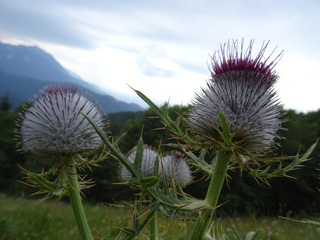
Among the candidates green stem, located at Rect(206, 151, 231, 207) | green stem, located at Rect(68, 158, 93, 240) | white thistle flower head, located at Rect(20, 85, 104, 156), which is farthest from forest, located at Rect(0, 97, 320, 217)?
green stem, located at Rect(206, 151, 231, 207)

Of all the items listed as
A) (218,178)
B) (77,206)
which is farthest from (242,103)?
(77,206)

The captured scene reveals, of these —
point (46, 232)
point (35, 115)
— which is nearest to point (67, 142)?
point (35, 115)

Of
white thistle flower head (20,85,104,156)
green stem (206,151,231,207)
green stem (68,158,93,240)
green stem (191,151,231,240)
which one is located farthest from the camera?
white thistle flower head (20,85,104,156)

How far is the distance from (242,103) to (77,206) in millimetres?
1495

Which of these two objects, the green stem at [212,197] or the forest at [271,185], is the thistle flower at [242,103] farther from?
the forest at [271,185]

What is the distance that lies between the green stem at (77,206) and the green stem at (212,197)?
2.79 feet

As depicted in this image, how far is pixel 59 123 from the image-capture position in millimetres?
3334

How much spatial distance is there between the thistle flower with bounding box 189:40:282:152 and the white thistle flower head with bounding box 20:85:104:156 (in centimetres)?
97

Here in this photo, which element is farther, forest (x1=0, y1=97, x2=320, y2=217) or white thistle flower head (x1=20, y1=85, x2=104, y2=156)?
forest (x1=0, y1=97, x2=320, y2=217)

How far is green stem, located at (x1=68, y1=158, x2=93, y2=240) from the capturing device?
282cm

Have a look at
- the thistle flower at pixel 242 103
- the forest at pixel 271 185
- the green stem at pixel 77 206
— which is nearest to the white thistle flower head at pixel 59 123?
the green stem at pixel 77 206

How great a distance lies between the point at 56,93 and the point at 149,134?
73.8 feet

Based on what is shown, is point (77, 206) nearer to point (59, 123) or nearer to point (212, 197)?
point (59, 123)

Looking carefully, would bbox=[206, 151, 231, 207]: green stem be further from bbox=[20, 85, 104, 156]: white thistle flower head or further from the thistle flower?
bbox=[20, 85, 104, 156]: white thistle flower head
